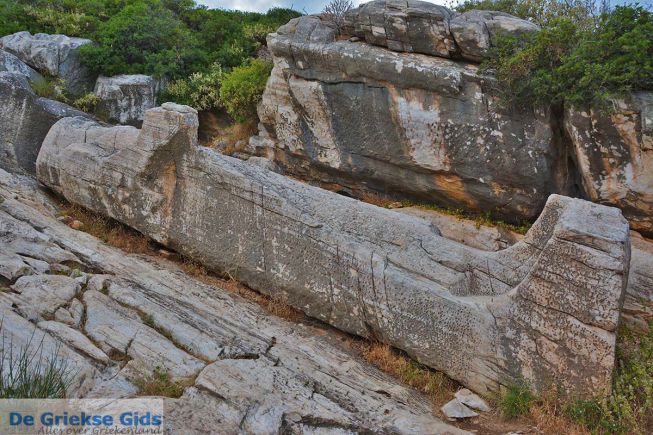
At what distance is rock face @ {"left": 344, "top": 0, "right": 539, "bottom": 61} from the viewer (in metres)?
9.41

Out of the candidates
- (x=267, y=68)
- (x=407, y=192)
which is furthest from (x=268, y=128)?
(x=407, y=192)

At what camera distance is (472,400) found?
671 cm

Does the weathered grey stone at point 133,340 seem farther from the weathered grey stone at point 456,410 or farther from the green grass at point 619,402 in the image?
the green grass at point 619,402

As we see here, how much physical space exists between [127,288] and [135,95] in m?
6.96

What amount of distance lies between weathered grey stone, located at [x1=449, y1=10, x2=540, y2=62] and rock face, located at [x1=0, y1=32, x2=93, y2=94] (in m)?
8.71

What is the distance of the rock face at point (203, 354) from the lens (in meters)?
5.84

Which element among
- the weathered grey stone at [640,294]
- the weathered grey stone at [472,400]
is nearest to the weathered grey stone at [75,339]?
the weathered grey stone at [472,400]

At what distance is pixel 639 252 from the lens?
8.21m

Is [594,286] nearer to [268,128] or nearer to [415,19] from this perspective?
[415,19]

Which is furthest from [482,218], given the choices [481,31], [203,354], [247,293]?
[203,354]

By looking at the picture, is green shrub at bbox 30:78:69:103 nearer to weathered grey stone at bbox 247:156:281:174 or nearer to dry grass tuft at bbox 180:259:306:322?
weathered grey stone at bbox 247:156:281:174

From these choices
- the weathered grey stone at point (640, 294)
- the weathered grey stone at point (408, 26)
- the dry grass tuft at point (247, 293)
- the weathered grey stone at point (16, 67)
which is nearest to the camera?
the weathered grey stone at point (640, 294)

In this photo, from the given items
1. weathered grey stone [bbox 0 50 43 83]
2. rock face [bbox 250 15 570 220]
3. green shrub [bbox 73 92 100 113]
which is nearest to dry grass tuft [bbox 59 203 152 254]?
rock face [bbox 250 15 570 220]

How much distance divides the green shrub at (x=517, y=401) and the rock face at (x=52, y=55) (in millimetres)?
11430
